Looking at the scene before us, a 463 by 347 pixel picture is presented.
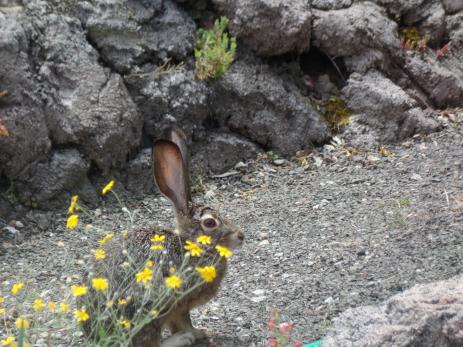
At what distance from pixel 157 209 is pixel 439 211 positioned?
2402 mm

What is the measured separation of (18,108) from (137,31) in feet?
4.63

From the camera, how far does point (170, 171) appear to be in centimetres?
477

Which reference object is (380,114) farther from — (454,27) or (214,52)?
(214,52)

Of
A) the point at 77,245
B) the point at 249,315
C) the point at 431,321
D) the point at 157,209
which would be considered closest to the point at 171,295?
the point at 249,315

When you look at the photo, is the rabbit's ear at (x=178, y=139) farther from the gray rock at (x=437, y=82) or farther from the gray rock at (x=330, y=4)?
the gray rock at (x=437, y=82)

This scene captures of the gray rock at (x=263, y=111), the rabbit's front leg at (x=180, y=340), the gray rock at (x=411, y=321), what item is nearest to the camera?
the gray rock at (x=411, y=321)

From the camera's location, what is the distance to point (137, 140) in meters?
7.43

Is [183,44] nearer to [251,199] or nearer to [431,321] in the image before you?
[251,199]

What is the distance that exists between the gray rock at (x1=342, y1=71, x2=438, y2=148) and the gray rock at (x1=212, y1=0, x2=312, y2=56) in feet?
2.47

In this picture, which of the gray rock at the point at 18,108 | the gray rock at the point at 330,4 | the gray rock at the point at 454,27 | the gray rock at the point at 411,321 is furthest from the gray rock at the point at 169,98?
the gray rock at the point at 411,321

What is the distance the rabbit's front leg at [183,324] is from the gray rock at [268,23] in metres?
3.94

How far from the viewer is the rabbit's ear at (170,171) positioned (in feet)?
15.6

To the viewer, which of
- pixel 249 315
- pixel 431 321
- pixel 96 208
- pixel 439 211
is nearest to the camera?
pixel 431 321

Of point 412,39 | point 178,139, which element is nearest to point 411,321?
point 178,139
